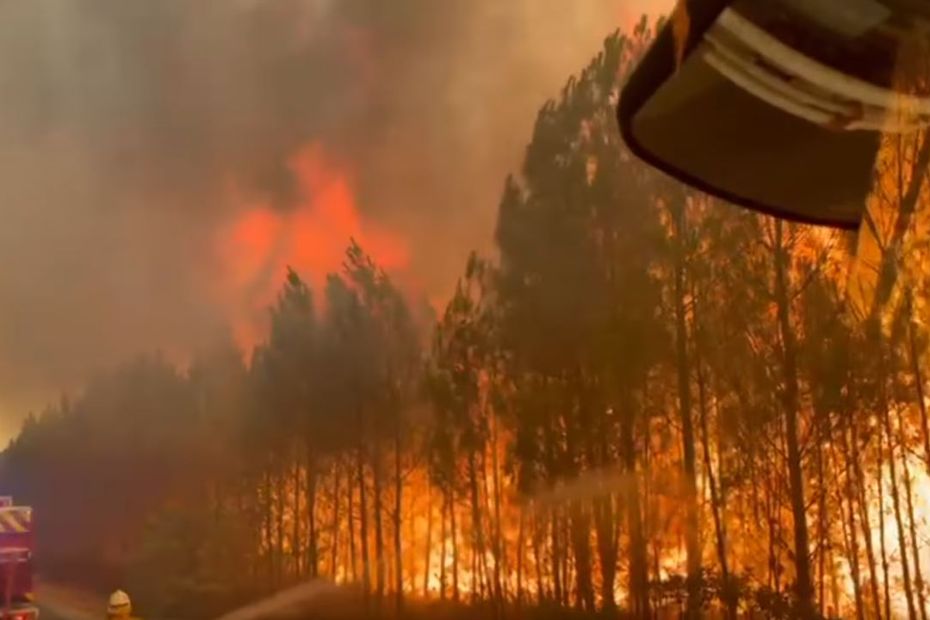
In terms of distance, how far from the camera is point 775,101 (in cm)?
138

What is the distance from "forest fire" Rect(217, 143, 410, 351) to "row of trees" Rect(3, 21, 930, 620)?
0.57 ft

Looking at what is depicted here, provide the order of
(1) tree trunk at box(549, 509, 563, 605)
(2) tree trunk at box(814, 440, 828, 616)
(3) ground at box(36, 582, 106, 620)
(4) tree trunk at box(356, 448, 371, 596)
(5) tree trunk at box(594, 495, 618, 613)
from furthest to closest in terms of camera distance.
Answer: (3) ground at box(36, 582, 106, 620), (4) tree trunk at box(356, 448, 371, 596), (1) tree trunk at box(549, 509, 563, 605), (5) tree trunk at box(594, 495, 618, 613), (2) tree trunk at box(814, 440, 828, 616)

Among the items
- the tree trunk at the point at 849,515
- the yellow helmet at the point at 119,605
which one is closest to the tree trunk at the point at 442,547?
the tree trunk at the point at 849,515

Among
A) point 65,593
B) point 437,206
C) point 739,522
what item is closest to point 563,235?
point 437,206

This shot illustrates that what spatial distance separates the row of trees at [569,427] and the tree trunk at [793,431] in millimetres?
19

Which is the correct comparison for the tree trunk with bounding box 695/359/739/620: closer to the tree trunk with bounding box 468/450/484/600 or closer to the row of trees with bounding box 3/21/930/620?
the row of trees with bounding box 3/21/930/620

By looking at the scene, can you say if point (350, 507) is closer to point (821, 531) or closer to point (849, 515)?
point (821, 531)

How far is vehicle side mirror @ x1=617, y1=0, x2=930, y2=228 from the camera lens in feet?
4.06

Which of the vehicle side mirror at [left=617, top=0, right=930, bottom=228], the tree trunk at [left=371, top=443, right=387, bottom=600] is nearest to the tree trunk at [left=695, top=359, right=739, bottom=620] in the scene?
the tree trunk at [left=371, top=443, right=387, bottom=600]

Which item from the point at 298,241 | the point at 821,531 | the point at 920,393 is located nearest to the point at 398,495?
the point at 298,241

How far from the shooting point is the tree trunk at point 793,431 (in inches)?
239

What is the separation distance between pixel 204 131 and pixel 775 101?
9.17 metres

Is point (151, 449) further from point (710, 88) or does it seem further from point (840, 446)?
point (710, 88)

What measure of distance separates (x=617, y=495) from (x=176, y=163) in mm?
5336
